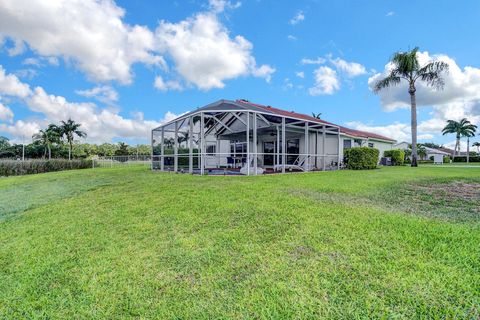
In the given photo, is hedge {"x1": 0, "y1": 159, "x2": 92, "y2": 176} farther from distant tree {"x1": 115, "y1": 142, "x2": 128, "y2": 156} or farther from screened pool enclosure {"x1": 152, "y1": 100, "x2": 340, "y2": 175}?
distant tree {"x1": 115, "y1": 142, "x2": 128, "y2": 156}

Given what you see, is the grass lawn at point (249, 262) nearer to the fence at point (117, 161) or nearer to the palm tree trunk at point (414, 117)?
the palm tree trunk at point (414, 117)

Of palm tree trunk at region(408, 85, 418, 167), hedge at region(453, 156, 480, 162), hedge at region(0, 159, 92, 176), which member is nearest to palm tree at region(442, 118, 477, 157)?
hedge at region(453, 156, 480, 162)

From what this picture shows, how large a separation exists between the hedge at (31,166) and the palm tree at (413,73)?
33.6 metres

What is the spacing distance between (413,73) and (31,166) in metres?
36.4

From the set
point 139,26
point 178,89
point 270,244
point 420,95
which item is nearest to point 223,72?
point 178,89

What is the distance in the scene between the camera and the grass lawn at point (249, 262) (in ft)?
6.74

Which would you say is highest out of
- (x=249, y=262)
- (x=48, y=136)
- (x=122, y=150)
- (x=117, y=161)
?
(x=48, y=136)

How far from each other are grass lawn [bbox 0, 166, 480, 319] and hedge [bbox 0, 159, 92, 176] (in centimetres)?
2396

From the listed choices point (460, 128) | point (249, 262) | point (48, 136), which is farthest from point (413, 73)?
point (48, 136)

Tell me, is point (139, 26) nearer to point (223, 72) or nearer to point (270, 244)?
point (223, 72)

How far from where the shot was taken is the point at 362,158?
52.5ft

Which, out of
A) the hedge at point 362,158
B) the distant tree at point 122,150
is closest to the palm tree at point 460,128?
the hedge at point 362,158

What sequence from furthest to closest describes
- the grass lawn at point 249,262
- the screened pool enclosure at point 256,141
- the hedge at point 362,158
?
the hedge at point 362,158
the screened pool enclosure at point 256,141
the grass lawn at point 249,262

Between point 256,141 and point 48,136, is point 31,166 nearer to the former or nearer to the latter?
point 48,136
